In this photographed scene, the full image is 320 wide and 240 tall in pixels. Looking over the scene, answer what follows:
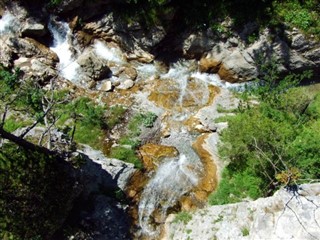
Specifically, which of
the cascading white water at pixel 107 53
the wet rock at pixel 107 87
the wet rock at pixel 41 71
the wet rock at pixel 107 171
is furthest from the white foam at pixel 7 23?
the wet rock at pixel 107 171

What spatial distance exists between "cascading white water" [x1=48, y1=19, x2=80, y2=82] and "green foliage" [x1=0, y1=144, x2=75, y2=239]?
10.5m

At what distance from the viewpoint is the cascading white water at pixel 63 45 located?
23.6 metres

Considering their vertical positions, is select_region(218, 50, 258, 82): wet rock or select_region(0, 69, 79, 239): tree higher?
select_region(0, 69, 79, 239): tree

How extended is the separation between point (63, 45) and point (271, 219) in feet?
54.8

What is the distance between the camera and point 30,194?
13.1 metres

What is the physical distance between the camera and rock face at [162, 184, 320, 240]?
40.5ft

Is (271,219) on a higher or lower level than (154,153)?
higher

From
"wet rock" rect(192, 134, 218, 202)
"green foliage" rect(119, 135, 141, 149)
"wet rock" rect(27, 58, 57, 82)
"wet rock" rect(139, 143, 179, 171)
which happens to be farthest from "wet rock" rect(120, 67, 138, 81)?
"wet rock" rect(192, 134, 218, 202)

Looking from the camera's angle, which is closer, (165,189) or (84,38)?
(165,189)

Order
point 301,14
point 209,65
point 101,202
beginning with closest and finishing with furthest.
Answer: point 101,202
point 301,14
point 209,65

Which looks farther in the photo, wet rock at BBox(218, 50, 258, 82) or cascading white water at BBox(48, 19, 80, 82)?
cascading white water at BBox(48, 19, 80, 82)

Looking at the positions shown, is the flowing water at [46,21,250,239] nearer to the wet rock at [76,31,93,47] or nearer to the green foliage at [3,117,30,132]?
the wet rock at [76,31,93,47]

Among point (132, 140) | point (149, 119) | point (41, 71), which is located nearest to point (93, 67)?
point (41, 71)

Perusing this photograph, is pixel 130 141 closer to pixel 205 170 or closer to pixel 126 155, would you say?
pixel 126 155
